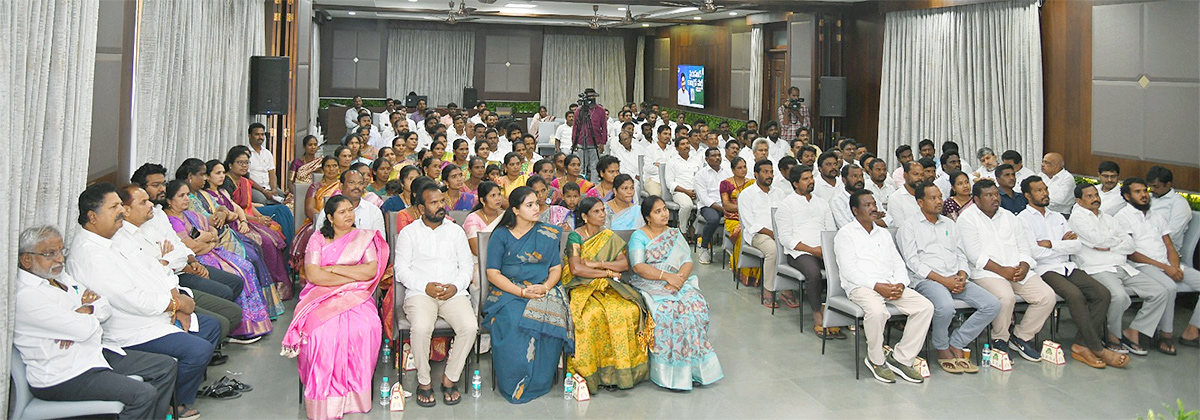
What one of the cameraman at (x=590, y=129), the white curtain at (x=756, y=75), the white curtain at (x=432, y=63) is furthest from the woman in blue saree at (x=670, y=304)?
the white curtain at (x=432, y=63)

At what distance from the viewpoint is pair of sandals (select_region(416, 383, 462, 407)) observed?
16.4ft

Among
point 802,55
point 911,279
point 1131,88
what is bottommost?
point 911,279

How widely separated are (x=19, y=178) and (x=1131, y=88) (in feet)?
28.4

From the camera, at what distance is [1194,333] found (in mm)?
6465

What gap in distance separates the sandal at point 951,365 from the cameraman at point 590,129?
714cm

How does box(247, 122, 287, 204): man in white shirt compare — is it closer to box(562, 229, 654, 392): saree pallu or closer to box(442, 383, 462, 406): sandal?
box(442, 383, 462, 406): sandal

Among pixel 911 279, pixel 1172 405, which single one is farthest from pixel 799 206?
pixel 1172 405

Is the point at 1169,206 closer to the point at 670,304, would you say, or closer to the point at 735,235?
the point at 735,235

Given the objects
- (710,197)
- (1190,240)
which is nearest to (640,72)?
(710,197)

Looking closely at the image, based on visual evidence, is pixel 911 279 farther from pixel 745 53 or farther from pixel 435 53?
pixel 435 53

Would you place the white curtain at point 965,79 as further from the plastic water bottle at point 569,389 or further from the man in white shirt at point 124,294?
the man in white shirt at point 124,294

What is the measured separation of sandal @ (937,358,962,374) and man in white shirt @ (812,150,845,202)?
250 cm

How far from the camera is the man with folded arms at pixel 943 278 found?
579cm

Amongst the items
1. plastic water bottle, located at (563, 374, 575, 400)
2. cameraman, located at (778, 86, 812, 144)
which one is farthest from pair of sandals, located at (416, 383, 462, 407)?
cameraman, located at (778, 86, 812, 144)
